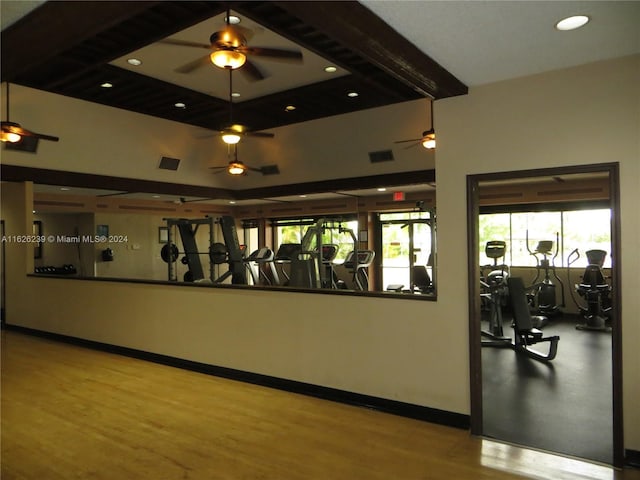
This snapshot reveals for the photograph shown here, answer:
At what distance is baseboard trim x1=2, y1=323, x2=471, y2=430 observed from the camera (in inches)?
139

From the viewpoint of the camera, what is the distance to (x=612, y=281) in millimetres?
3010

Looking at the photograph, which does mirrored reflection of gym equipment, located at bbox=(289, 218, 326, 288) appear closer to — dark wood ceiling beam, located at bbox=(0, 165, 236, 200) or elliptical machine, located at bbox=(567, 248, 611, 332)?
dark wood ceiling beam, located at bbox=(0, 165, 236, 200)

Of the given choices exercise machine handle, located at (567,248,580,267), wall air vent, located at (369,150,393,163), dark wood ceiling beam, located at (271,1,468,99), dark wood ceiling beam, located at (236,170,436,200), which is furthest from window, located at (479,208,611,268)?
dark wood ceiling beam, located at (271,1,468,99)

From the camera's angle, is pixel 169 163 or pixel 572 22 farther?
pixel 169 163

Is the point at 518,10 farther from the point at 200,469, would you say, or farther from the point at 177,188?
the point at 177,188

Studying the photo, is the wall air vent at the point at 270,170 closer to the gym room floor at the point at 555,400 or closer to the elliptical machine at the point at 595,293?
the gym room floor at the point at 555,400

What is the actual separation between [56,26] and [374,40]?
1.80 meters

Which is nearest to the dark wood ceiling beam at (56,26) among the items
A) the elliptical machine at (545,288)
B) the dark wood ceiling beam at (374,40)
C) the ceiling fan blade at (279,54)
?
the dark wood ceiling beam at (374,40)

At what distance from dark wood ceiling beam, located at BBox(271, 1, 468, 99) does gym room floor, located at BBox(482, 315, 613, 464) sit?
2673 millimetres

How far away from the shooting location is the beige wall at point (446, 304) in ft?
9.55

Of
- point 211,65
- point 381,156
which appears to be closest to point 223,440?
point 211,65

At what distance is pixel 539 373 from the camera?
4844 mm

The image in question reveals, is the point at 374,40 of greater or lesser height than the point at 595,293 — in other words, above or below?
above

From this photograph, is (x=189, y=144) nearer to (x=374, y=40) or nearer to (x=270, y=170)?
(x=270, y=170)
